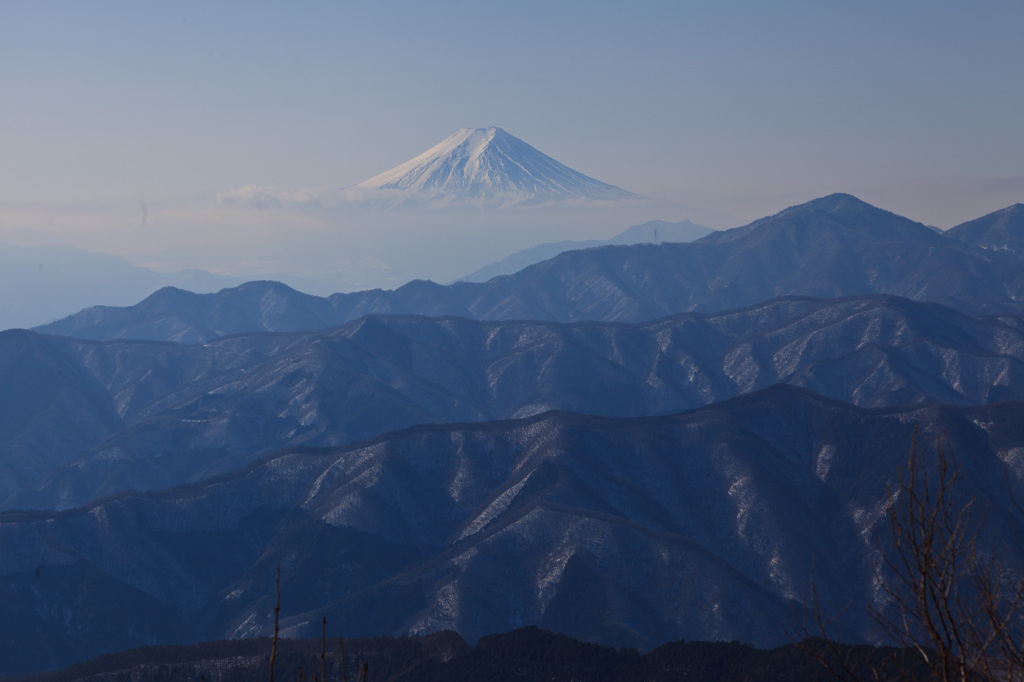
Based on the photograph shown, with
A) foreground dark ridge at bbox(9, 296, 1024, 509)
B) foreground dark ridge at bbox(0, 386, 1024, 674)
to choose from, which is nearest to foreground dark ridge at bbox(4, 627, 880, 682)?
foreground dark ridge at bbox(0, 386, 1024, 674)

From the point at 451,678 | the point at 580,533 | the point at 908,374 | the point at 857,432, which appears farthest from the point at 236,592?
the point at 908,374

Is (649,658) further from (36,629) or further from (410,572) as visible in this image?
(36,629)

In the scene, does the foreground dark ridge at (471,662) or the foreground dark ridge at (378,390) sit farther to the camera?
the foreground dark ridge at (378,390)

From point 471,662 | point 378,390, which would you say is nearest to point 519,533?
point 471,662

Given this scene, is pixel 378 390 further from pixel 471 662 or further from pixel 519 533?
pixel 471 662

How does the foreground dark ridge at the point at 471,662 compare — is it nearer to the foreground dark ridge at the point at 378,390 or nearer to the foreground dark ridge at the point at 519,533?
the foreground dark ridge at the point at 519,533

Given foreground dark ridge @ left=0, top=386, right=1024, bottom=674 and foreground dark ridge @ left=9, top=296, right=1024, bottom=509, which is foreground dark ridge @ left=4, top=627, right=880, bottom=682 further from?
foreground dark ridge @ left=9, top=296, right=1024, bottom=509

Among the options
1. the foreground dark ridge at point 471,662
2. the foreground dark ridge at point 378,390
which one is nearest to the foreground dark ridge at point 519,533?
the foreground dark ridge at point 471,662
